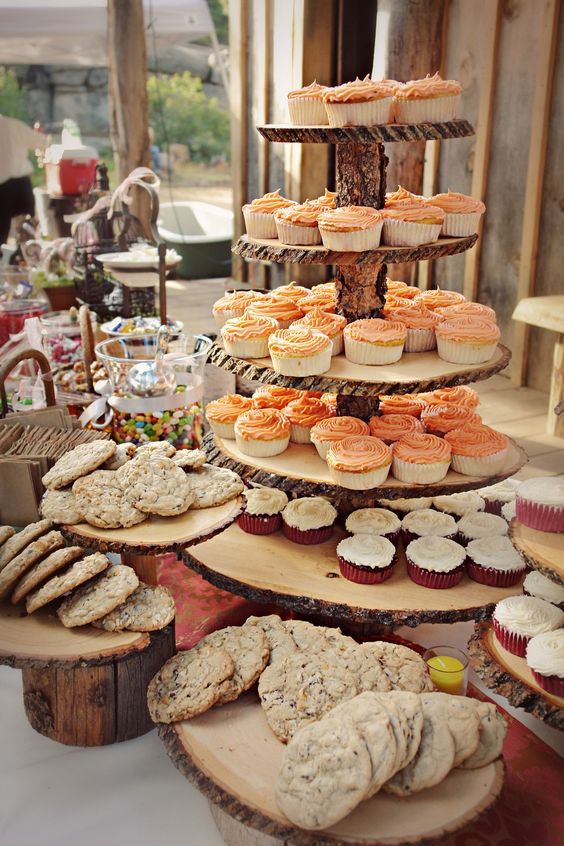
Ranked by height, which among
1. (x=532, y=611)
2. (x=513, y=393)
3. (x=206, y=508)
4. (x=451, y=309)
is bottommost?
(x=513, y=393)

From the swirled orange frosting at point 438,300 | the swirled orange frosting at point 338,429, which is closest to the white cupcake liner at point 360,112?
the swirled orange frosting at point 438,300

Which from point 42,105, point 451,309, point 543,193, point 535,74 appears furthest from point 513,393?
point 42,105

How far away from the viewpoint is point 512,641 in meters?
2.01

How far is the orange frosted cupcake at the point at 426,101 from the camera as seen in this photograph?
2326 mm

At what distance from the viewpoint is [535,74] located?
4.50 m

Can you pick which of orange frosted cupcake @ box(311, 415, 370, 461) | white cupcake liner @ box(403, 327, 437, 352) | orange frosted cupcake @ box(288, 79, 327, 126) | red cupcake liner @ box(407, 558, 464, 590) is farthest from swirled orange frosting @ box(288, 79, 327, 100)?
red cupcake liner @ box(407, 558, 464, 590)

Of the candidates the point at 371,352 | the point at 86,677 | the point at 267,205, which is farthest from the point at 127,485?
the point at 267,205

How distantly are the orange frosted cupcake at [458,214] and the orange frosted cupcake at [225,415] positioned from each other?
0.86m

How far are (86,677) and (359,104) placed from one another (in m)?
1.64

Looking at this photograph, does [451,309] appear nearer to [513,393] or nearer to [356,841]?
[356,841]

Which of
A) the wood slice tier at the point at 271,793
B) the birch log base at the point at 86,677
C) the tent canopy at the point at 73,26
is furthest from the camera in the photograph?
the tent canopy at the point at 73,26

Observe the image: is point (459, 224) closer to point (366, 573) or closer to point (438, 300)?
point (438, 300)

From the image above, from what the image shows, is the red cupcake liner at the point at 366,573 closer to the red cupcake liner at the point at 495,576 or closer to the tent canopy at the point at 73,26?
the red cupcake liner at the point at 495,576

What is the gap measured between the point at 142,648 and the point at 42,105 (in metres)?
16.1
